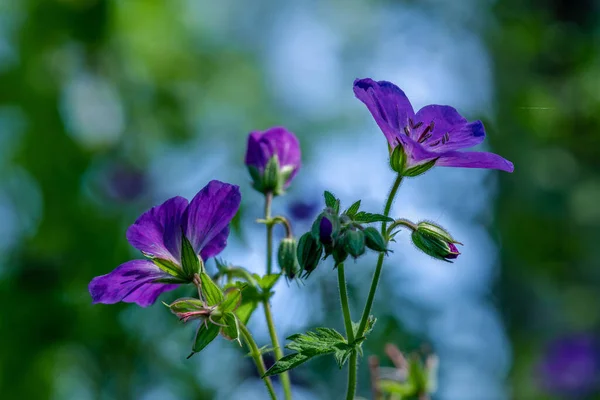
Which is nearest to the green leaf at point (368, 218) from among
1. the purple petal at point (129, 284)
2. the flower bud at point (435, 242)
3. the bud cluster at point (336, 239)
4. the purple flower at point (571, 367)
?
the bud cluster at point (336, 239)

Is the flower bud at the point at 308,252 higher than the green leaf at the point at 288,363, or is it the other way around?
the flower bud at the point at 308,252

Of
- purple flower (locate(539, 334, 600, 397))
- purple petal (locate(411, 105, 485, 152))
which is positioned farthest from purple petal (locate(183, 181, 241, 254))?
purple flower (locate(539, 334, 600, 397))

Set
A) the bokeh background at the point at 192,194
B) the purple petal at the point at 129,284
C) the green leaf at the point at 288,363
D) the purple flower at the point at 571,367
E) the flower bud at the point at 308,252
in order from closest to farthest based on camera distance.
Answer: the green leaf at the point at 288,363 < the flower bud at the point at 308,252 < the purple petal at the point at 129,284 < the bokeh background at the point at 192,194 < the purple flower at the point at 571,367

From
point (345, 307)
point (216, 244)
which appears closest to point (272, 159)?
point (216, 244)

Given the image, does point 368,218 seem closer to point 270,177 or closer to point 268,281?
point 268,281

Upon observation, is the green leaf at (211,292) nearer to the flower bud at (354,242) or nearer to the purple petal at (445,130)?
the flower bud at (354,242)

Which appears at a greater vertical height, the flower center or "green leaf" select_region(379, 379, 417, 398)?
the flower center

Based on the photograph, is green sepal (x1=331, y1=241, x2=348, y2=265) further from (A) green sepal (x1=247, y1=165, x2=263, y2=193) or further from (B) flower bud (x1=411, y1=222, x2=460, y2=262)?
(A) green sepal (x1=247, y1=165, x2=263, y2=193)
